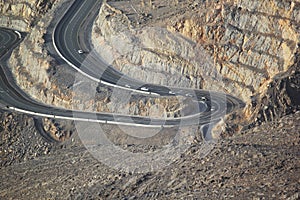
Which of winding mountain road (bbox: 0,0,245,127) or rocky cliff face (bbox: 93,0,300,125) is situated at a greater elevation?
rocky cliff face (bbox: 93,0,300,125)

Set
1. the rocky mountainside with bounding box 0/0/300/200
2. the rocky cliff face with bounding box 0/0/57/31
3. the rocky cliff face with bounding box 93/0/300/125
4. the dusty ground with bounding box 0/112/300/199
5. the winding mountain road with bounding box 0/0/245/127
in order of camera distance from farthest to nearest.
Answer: the rocky cliff face with bounding box 0/0/57/31
the rocky cliff face with bounding box 93/0/300/125
the winding mountain road with bounding box 0/0/245/127
the rocky mountainside with bounding box 0/0/300/200
the dusty ground with bounding box 0/112/300/199

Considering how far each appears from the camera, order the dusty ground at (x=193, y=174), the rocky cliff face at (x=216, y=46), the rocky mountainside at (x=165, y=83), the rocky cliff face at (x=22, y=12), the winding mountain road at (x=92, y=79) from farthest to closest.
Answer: the rocky cliff face at (x=22, y=12), the rocky cliff face at (x=216, y=46), the winding mountain road at (x=92, y=79), the rocky mountainside at (x=165, y=83), the dusty ground at (x=193, y=174)

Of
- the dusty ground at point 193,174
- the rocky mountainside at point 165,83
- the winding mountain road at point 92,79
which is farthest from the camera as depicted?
the winding mountain road at point 92,79

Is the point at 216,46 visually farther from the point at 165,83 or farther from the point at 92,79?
the point at 92,79

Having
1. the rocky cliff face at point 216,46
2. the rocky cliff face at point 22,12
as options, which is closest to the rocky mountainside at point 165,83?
the rocky cliff face at point 216,46

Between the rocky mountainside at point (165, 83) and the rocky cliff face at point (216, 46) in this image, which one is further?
the rocky cliff face at point (216, 46)

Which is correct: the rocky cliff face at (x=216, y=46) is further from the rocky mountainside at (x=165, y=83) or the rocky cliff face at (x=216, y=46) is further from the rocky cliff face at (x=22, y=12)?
the rocky cliff face at (x=22, y=12)

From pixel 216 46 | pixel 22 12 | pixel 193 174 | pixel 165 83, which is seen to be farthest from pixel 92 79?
pixel 193 174

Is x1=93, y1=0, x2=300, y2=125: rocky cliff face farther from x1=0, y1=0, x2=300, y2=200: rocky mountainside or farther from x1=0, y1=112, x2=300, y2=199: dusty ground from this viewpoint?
x1=0, y1=112, x2=300, y2=199: dusty ground

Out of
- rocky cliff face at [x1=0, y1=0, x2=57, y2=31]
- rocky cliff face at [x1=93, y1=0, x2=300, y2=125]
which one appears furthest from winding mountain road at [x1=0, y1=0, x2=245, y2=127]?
rocky cliff face at [x1=0, y1=0, x2=57, y2=31]
